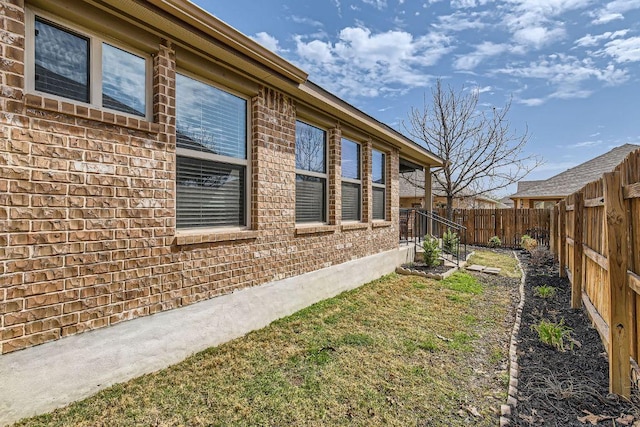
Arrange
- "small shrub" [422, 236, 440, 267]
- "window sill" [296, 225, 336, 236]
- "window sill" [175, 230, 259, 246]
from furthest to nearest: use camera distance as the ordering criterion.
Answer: "small shrub" [422, 236, 440, 267], "window sill" [296, 225, 336, 236], "window sill" [175, 230, 259, 246]

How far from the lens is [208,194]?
12.1 feet

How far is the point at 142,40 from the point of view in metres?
2.94

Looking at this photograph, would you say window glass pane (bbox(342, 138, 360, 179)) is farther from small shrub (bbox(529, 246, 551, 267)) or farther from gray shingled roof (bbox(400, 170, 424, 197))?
gray shingled roof (bbox(400, 170, 424, 197))

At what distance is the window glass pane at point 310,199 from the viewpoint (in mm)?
5250

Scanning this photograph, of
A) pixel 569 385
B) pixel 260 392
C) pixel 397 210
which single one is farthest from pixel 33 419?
pixel 397 210

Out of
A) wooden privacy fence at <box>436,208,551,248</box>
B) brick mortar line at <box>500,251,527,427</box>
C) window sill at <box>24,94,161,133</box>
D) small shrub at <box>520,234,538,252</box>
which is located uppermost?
window sill at <box>24,94,161,133</box>

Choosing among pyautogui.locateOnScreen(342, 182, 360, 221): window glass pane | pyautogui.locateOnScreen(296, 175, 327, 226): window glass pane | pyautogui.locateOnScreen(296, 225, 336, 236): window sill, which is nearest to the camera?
pyautogui.locateOnScreen(296, 225, 336, 236): window sill

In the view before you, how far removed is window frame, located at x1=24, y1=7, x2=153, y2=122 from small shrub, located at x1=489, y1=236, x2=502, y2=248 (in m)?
14.8

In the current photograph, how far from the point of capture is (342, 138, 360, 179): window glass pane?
6.57 meters

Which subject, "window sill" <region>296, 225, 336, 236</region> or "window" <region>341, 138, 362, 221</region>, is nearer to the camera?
"window sill" <region>296, 225, 336, 236</region>

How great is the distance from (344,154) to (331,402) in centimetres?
497

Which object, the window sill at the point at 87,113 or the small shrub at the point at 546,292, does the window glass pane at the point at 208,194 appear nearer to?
the window sill at the point at 87,113

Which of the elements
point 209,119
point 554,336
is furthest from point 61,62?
point 554,336

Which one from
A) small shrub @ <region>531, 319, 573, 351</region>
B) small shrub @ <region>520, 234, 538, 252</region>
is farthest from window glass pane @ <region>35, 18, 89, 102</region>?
small shrub @ <region>520, 234, 538, 252</region>
